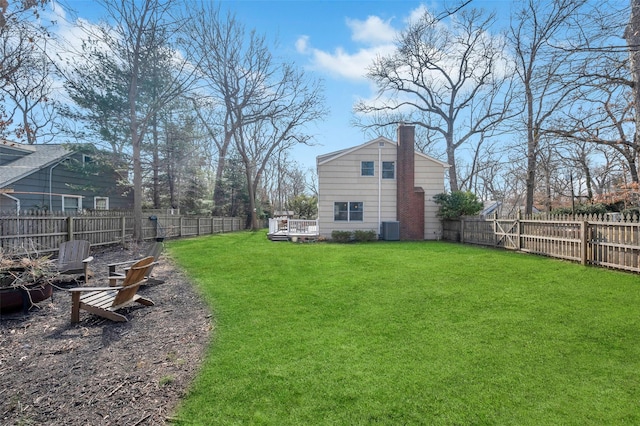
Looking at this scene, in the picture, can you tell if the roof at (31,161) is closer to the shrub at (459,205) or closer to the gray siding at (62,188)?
the gray siding at (62,188)

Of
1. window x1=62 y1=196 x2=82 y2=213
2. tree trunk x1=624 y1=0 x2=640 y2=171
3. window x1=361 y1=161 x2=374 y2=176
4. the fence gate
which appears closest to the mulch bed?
tree trunk x1=624 y1=0 x2=640 y2=171

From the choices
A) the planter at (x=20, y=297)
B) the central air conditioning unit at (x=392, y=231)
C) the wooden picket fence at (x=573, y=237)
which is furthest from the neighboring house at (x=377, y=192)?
the planter at (x=20, y=297)

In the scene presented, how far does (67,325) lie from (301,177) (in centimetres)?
4986

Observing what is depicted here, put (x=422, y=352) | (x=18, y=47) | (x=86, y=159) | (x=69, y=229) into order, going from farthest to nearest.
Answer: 1. (x=86, y=159)
2. (x=69, y=229)
3. (x=18, y=47)
4. (x=422, y=352)

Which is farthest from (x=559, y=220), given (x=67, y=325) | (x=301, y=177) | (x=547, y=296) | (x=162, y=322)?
(x=301, y=177)

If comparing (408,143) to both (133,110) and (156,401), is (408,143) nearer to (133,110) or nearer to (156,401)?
(133,110)

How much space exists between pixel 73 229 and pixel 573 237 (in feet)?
49.3

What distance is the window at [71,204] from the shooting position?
18109 mm

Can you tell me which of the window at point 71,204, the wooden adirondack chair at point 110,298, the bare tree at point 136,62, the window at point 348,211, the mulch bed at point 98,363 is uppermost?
the bare tree at point 136,62

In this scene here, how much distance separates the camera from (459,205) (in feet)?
55.3

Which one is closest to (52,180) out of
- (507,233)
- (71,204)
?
(71,204)

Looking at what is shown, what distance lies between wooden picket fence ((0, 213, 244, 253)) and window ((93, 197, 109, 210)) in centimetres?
539

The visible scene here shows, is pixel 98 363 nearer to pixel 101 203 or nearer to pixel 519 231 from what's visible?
pixel 519 231

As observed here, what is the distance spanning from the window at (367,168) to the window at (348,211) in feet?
5.48
